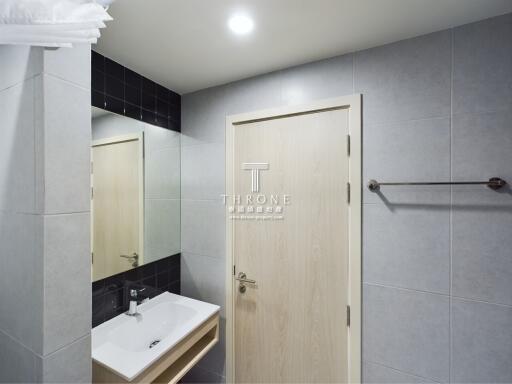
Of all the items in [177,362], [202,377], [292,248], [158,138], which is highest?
[158,138]

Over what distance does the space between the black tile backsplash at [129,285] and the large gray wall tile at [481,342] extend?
1.65m

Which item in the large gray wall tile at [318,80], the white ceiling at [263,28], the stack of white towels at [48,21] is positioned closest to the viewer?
the stack of white towels at [48,21]

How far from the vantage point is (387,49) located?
48.6 inches

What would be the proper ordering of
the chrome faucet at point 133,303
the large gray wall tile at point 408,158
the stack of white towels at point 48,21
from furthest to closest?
the chrome faucet at point 133,303, the large gray wall tile at point 408,158, the stack of white towels at point 48,21

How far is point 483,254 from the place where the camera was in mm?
1054

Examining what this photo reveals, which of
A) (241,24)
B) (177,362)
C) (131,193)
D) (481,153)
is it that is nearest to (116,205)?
(131,193)

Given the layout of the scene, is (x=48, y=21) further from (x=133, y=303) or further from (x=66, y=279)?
(x=133, y=303)

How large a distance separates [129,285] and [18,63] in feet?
4.07

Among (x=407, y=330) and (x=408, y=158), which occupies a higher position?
(x=408, y=158)

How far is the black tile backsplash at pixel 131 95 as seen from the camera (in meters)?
1.36

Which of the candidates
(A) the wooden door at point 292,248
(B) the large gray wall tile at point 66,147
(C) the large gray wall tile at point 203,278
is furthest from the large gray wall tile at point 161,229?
(B) the large gray wall tile at point 66,147

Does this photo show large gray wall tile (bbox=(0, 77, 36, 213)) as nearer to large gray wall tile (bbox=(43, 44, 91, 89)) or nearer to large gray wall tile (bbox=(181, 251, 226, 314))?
large gray wall tile (bbox=(43, 44, 91, 89))

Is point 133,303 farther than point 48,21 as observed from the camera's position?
Yes

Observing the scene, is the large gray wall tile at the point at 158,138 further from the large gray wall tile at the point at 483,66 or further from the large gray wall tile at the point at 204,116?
the large gray wall tile at the point at 483,66
